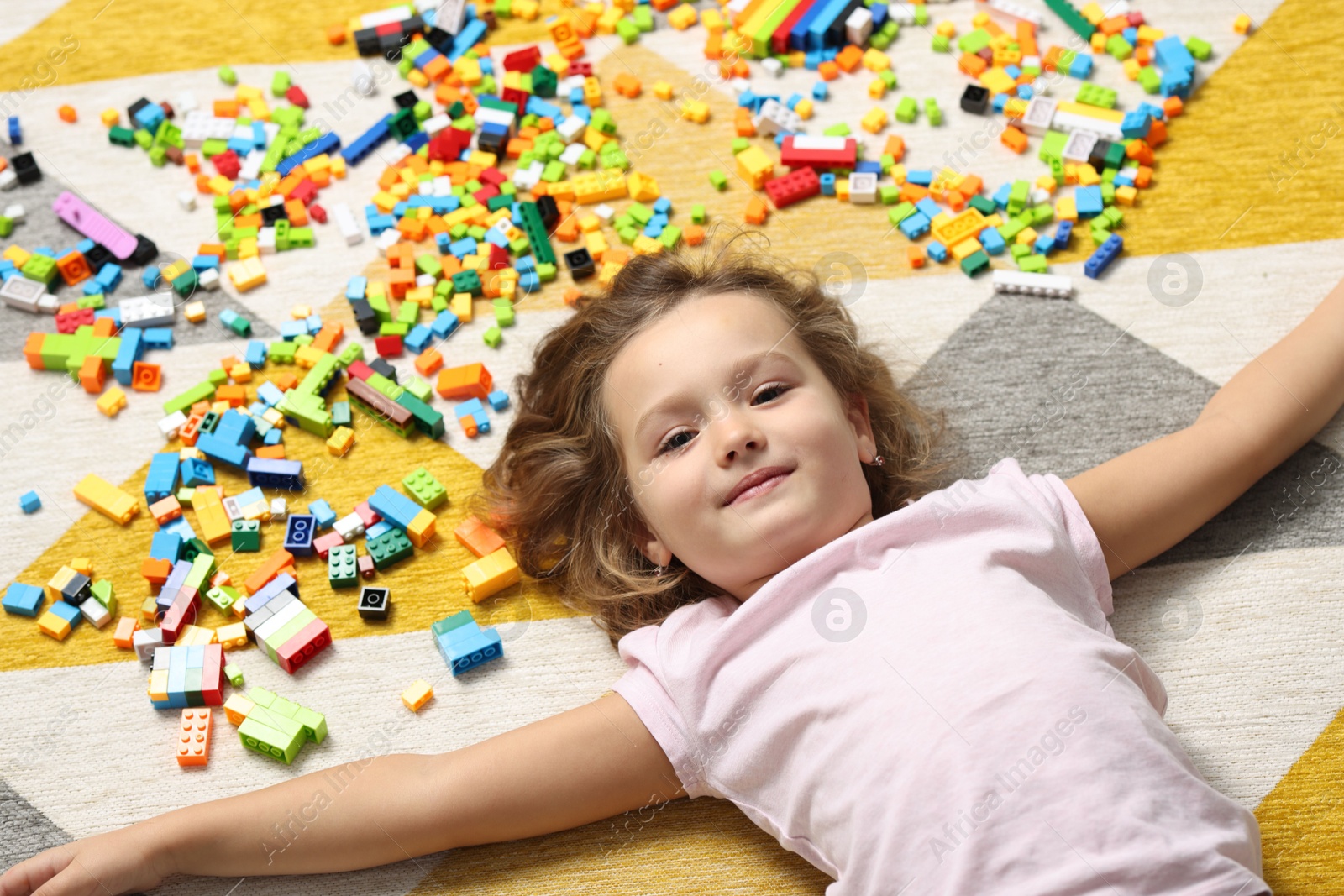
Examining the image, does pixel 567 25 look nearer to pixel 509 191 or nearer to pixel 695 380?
pixel 509 191

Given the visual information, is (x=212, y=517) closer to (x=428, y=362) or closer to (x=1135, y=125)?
(x=428, y=362)

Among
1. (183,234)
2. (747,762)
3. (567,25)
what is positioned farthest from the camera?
(567,25)

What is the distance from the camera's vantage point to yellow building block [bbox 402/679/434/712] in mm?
1295

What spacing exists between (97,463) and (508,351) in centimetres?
58

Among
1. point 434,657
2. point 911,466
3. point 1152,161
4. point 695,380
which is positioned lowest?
point 434,657

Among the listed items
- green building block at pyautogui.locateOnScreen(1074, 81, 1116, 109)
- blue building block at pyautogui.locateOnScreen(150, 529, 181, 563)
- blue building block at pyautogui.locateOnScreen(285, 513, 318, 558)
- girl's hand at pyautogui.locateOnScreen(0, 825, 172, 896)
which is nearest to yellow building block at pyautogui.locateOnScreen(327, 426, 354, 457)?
blue building block at pyautogui.locateOnScreen(285, 513, 318, 558)

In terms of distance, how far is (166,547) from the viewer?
1.40 m

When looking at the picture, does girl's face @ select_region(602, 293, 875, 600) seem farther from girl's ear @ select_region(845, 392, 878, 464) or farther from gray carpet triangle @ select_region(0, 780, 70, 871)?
gray carpet triangle @ select_region(0, 780, 70, 871)

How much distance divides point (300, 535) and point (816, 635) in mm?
696

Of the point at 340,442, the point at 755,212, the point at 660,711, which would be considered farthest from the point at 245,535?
the point at 755,212

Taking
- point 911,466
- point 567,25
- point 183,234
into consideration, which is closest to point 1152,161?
point 911,466

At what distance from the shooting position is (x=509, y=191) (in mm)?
1747

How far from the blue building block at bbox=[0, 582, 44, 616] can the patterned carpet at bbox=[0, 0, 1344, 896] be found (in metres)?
0.02

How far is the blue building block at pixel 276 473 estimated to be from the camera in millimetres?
1456
